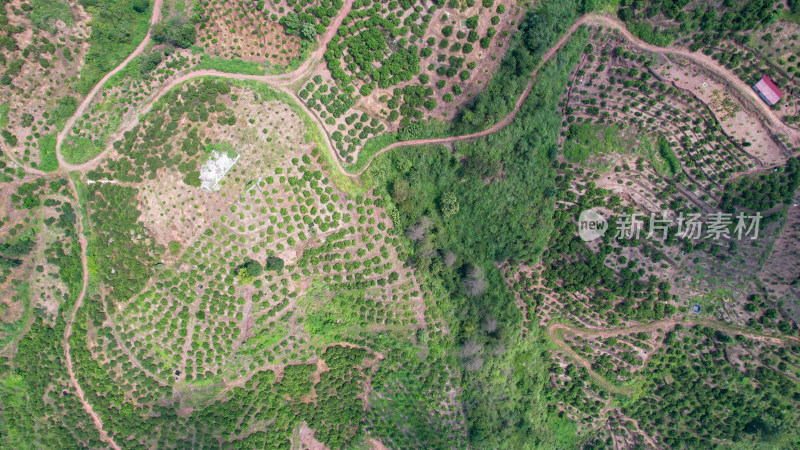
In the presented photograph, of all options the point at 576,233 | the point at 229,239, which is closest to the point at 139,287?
the point at 229,239

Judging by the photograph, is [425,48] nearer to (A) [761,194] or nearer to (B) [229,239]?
(B) [229,239]

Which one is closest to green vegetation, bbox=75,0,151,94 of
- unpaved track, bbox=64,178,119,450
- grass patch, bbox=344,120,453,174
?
unpaved track, bbox=64,178,119,450

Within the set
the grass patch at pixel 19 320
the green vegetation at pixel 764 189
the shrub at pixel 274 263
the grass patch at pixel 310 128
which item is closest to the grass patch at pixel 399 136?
the grass patch at pixel 310 128

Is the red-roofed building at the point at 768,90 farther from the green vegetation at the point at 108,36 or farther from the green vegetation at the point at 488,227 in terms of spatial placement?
the green vegetation at the point at 108,36

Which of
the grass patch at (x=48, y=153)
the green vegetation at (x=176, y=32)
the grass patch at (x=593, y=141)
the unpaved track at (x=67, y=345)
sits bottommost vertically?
the unpaved track at (x=67, y=345)

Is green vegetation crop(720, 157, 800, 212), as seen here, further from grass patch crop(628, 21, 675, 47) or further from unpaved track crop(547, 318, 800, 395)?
grass patch crop(628, 21, 675, 47)
